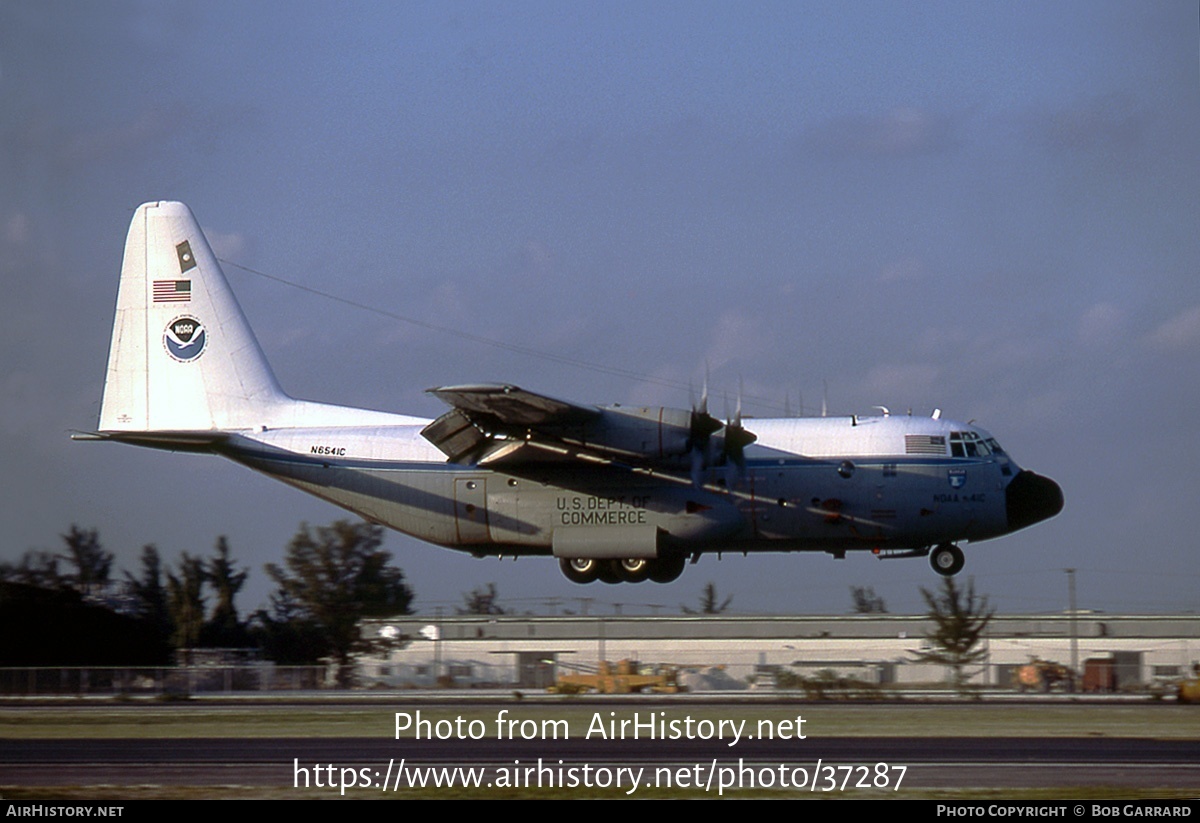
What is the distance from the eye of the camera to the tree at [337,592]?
38281 millimetres

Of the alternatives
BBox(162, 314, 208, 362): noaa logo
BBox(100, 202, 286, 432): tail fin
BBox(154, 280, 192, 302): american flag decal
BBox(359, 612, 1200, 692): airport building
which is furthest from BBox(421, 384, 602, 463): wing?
BBox(359, 612, 1200, 692): airport building

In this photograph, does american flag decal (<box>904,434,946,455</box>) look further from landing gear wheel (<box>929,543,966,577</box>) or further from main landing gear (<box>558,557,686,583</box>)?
main landing gear (<box>558,557,686,583</box>)

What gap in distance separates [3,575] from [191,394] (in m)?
6.65

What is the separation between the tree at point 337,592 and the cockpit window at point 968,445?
17053 millimetres

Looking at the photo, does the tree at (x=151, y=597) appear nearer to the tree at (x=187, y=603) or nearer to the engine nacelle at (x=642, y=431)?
the tree at (x=187, y=603)

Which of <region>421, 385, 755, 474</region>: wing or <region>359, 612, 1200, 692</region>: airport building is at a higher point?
<region>421, 385, 755, 474</region>: wing

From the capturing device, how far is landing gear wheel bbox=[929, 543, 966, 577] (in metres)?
28.3

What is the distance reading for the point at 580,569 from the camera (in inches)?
1138

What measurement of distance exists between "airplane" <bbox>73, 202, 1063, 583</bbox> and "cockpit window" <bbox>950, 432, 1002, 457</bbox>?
30 millimetres

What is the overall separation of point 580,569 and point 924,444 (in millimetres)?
7539
